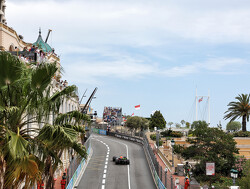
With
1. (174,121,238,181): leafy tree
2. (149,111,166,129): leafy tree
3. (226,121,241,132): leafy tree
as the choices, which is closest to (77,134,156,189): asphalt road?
(174,121,238,181): leafy tree

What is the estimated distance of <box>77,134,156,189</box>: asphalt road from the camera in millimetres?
34500

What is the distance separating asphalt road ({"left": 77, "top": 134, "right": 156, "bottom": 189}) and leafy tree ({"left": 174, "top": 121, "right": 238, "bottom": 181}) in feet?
18.0

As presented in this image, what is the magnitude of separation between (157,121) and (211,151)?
81.7 meters

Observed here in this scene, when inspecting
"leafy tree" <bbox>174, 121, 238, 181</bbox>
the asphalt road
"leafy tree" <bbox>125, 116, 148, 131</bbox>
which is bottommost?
the asphalt road

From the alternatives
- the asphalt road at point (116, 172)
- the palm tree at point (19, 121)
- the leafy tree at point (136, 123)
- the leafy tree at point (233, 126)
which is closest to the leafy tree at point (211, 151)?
the asphalt road at point (116, 172)

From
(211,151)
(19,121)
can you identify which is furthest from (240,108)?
(19,121)

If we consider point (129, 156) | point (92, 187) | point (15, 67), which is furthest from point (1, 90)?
point (129, 156)

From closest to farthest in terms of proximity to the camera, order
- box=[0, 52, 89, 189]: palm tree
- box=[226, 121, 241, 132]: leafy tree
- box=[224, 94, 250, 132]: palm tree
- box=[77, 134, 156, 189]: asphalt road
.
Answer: box=[0, 52, 89, 189]: palm tree < box=[77, 134, 156, 189]: asphalt road < box=[224, 94, 250, 132]: palm tree < box=[226, 121, 241, 132]: leafy tree

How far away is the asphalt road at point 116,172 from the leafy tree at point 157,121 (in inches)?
2421

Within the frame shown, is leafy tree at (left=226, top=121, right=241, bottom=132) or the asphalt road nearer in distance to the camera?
the asphalt road

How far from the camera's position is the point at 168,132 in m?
86.6

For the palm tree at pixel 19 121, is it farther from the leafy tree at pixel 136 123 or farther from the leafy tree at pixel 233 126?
the leafy tree at pixel 233 126

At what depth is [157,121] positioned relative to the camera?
121938 millimetres

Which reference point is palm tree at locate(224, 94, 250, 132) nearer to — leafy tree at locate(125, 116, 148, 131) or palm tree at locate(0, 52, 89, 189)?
leafy tree at locate(125, 116, 148, 131)
